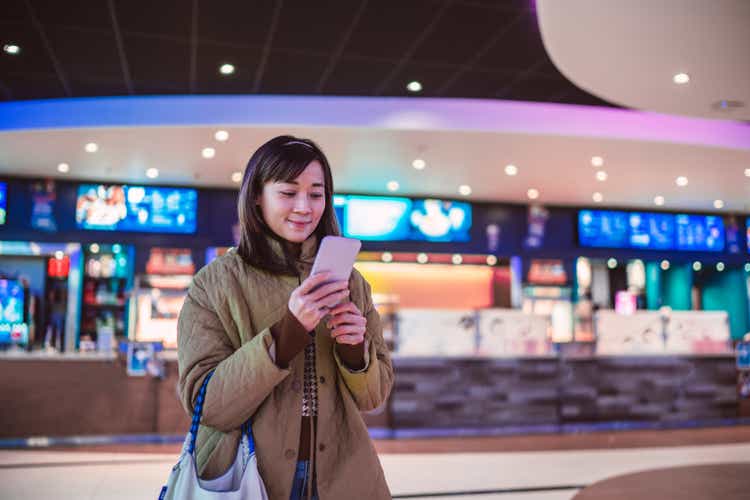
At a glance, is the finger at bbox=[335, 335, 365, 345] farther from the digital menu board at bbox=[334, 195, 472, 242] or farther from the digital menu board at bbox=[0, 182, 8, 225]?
the digital menu board at bbox=[0, 182, 8, 225]

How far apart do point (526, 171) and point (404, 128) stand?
6.88 ft

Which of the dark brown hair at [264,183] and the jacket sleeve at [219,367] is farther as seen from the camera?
the dark brown hair at [264,183]

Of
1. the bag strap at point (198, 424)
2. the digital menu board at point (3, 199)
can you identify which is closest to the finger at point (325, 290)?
the bag strap at point (198, 424)

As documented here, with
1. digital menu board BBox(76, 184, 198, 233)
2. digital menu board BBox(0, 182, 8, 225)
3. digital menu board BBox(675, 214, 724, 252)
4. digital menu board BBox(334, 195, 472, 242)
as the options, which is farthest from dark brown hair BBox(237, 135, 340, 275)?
digital menu board BBox(675, 214, 724, 252)

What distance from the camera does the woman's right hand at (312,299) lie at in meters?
1.04

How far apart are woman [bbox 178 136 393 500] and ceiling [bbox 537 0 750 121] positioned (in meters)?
2.77

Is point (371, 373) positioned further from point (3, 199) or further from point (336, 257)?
point (3, 199)

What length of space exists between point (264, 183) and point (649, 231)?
31.8 ft

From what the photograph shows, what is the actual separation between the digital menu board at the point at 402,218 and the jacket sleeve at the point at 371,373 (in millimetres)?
7271

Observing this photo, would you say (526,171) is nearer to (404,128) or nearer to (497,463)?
(404,128)

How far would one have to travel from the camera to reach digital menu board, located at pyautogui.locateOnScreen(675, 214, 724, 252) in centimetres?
998

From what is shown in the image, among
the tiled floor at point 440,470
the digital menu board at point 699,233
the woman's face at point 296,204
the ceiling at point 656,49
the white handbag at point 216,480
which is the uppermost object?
the ceiling at point 656,49

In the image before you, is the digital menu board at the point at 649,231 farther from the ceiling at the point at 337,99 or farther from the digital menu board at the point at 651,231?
the ceiling at the point at 337,99

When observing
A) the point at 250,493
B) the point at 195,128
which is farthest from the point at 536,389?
the point at 250,493
